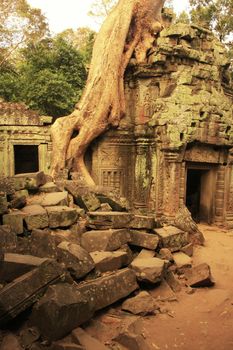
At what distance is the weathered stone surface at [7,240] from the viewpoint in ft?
11.2

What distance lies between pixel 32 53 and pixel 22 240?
32.0 ft

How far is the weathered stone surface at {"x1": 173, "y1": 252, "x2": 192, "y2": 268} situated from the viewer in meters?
4.56

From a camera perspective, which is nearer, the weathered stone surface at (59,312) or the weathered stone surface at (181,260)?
the weathered stone surface at (59,312)

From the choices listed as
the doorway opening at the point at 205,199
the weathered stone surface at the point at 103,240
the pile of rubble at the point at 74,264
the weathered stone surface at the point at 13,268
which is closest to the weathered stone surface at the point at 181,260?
the pile of rubble at the point at 74,264

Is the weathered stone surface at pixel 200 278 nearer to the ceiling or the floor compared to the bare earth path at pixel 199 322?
nearer to the ceiling

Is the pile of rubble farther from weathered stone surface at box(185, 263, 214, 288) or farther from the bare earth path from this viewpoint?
the bare earth path

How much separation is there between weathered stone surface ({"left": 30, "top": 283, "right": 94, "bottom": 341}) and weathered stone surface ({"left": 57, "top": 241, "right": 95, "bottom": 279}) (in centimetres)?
60

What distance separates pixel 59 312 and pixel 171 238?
2727 millimetres

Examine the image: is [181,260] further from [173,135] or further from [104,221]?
[173,135]

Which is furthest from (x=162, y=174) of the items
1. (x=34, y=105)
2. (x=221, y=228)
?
(x=34, y=105)

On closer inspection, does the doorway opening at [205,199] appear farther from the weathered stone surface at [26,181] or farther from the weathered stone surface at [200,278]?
the weathered stone surface at [26,181]

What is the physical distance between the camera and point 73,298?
2668mm

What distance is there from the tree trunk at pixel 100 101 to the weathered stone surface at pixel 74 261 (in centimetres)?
523

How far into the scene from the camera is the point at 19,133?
8.75 meters
